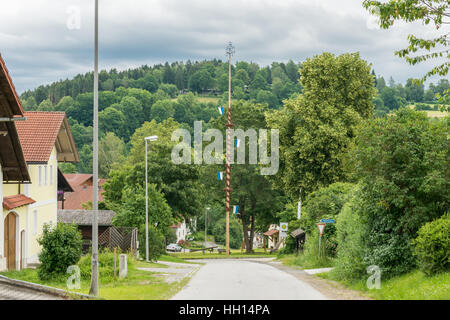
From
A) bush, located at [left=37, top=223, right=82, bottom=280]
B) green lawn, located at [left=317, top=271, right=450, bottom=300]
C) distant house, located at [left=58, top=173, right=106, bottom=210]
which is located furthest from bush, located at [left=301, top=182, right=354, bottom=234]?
distant house, located at [left=58, top=173, right=106, bottom=210]

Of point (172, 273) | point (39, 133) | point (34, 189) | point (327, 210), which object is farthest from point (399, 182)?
point (34, 189)

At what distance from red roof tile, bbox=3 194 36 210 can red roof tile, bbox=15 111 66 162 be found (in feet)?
7.79

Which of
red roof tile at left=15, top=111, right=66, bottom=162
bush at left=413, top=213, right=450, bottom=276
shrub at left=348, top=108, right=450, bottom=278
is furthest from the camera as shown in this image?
red roof tile at left=15, top=111, right=66, bottom=162

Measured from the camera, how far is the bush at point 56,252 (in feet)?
66.6

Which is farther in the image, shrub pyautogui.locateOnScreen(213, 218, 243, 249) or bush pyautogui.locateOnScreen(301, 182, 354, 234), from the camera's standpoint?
shrub pyautogui.locateOnScreen(213, 218, 243, 249)

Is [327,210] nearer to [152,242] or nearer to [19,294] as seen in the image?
[152,242]

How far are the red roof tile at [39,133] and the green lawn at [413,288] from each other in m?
18.7

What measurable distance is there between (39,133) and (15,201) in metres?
6.06

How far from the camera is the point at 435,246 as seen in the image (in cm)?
1482

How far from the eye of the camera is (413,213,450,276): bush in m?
14.6

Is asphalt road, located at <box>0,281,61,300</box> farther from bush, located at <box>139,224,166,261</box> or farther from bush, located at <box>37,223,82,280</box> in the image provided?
bush, located at <box>139,224,166,261</box>

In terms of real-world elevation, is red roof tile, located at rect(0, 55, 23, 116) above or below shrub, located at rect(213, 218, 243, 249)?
above

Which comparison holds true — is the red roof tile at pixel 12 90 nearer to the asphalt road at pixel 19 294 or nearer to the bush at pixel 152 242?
the asphalt road at pixel 19 294
